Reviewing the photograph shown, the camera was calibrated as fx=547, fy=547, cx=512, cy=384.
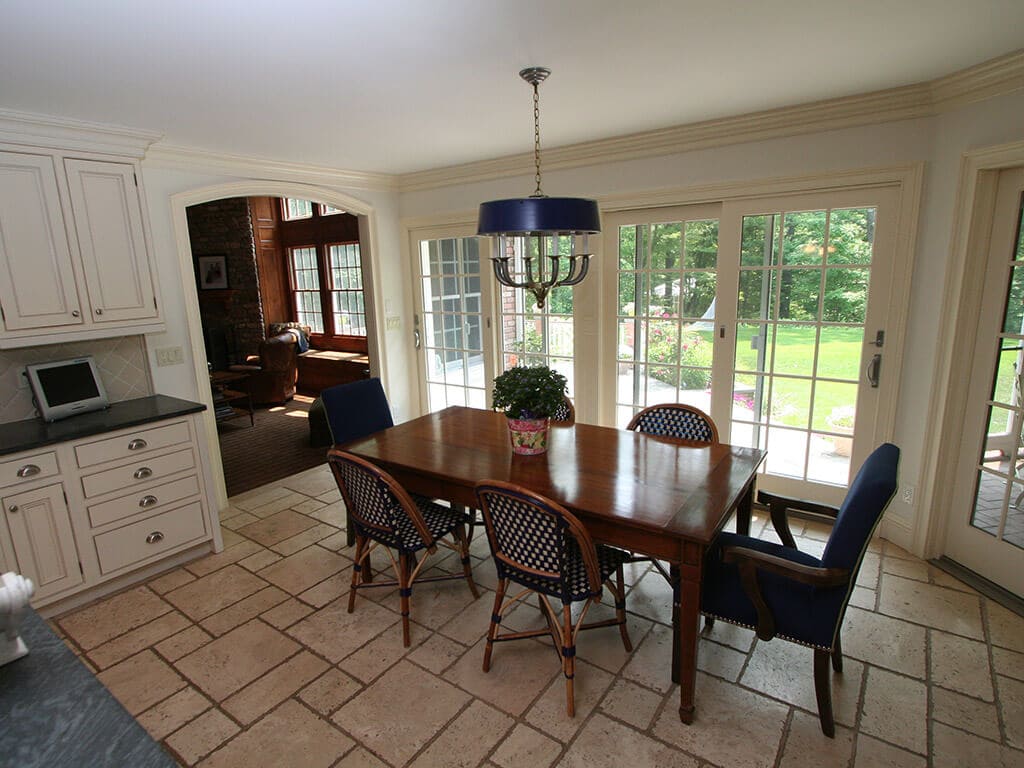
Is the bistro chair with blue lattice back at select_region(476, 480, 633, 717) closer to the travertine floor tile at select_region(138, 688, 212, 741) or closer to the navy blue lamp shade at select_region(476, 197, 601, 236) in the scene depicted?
the navy blue lamp shade at select_region(476, 197, 601, 236)

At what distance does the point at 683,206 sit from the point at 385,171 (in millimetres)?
2496

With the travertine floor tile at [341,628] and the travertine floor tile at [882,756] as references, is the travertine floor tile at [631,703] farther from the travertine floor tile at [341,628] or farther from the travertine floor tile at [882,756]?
the travertine floor tile at [341,628]

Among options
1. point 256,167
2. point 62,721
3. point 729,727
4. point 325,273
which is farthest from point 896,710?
point 325,273

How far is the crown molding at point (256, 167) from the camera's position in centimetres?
339

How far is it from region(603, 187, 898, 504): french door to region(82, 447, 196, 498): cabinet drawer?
287 centimetres

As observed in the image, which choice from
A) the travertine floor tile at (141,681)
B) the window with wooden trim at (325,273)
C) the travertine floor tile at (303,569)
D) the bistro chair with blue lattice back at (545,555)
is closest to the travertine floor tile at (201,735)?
the travertine floor tile at (141,681)

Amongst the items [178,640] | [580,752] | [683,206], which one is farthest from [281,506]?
[683,206]

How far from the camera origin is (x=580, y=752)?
1.87m

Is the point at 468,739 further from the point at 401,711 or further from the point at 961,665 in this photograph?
the point at 961,665

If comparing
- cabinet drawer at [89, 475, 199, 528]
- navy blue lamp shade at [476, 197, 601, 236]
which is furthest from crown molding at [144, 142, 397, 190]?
navy blue lamp shade at [476, 197, 601, 236]

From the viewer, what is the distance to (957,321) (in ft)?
8.77

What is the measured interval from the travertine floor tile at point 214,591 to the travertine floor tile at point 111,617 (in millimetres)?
85

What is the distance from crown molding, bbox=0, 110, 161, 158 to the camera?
8.60 feet

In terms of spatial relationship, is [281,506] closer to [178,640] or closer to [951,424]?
[178,640]
